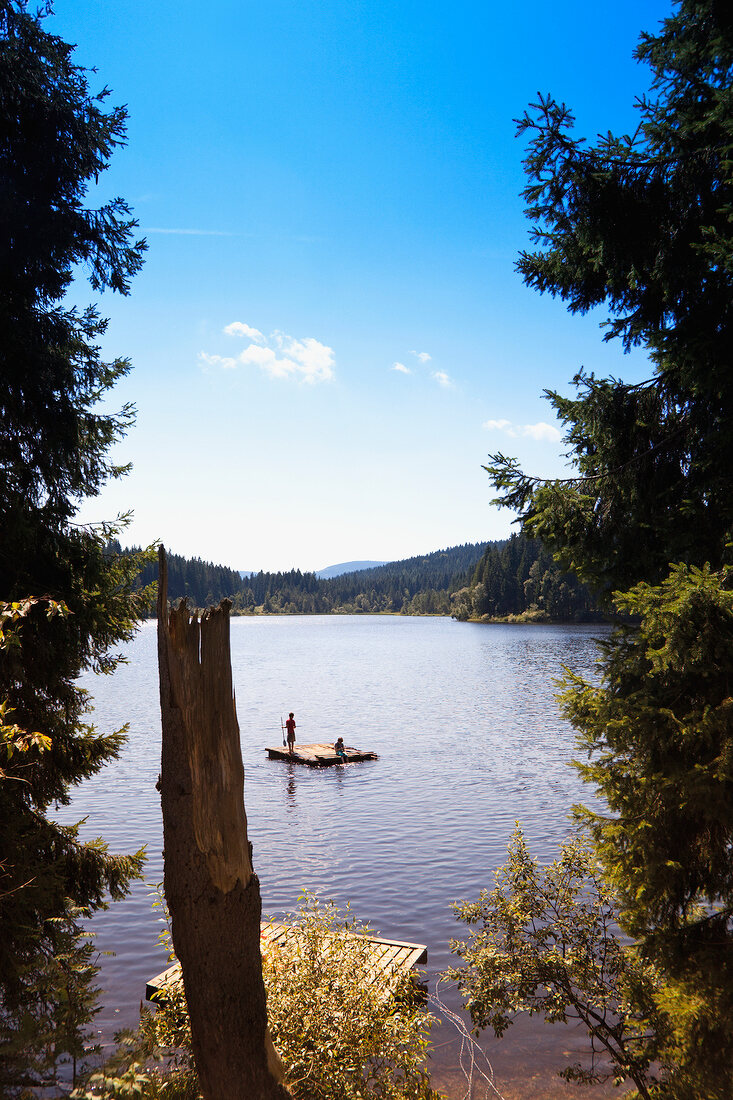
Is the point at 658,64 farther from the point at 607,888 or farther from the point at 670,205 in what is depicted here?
the point at 607,888

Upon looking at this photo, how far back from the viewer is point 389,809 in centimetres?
2352

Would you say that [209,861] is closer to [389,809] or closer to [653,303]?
[653,303]

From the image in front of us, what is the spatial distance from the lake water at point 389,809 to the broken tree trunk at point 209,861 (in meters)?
6.21

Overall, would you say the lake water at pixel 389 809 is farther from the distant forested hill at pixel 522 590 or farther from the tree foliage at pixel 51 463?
the distant forested hill at pixel 522 590

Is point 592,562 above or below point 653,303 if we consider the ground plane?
below

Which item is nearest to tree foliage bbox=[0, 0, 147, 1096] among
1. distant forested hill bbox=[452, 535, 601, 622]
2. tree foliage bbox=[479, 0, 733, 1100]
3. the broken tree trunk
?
the broken tree trunk

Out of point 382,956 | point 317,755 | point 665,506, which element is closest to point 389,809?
point 317,755

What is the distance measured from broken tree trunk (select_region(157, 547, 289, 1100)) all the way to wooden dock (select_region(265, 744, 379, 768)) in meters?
24.3

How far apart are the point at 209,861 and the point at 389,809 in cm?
1922

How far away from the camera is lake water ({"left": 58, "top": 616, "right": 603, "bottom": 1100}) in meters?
13.3

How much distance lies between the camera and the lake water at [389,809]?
13328mm

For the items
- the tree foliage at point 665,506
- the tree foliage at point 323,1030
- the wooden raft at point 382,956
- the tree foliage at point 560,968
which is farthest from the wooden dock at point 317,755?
the tree foliage at point 665,506

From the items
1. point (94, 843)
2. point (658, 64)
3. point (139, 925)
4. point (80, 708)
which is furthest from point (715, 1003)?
point (139, 925)

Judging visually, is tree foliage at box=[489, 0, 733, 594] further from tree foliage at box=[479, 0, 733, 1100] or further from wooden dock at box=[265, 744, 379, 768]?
wooden dock at box=[265, 744, 379, 768]
